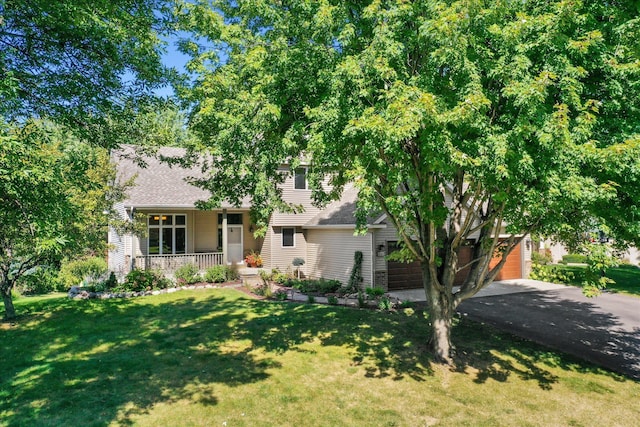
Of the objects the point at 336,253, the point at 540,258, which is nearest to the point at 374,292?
the point at 336,253

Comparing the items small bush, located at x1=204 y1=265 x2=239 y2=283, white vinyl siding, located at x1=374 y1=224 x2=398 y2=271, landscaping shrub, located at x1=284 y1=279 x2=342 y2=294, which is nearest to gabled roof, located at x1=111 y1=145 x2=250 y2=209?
small bush, located at x1=204 y1=265 x2=239 y2=283

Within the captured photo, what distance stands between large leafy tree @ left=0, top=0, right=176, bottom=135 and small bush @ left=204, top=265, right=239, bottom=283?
10.2 m

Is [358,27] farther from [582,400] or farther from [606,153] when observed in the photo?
[582,400]

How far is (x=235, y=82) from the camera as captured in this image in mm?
7812

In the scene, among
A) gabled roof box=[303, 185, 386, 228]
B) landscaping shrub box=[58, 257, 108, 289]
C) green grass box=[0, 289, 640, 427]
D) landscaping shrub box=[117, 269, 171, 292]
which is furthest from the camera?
landscaping shrub box=[58, 257, 108, 289]

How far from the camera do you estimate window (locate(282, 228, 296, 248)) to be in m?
20.4

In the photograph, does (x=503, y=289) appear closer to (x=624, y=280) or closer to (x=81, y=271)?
(x=624, y=280)

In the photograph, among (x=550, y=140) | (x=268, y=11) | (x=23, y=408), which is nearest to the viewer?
(x=550, y=140)

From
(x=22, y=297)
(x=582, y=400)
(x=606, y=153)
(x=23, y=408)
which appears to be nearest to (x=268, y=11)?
(x=606, y=153)

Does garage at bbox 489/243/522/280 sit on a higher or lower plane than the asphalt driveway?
higher

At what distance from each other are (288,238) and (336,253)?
3308 mm

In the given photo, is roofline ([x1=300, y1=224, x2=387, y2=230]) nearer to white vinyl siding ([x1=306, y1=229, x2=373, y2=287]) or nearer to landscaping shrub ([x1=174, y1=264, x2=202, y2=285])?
white vinyl siding ([x1=306, y1=229, x2=373, y2=287])

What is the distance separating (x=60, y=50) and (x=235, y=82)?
3.75 m

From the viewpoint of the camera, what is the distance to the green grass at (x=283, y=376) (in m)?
6.54
